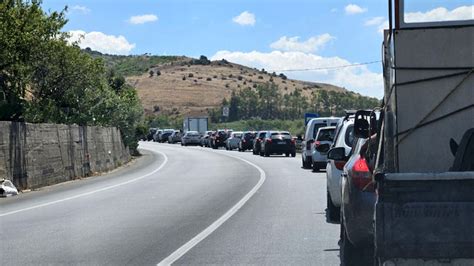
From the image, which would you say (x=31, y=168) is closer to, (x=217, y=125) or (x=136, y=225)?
(x=136, y=225)

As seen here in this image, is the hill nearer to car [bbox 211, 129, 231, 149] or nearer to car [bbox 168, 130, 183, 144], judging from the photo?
car [bbox 168, 130, 183, 144]

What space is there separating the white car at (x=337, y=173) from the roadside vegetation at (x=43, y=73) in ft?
54.4

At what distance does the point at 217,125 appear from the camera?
352 ft

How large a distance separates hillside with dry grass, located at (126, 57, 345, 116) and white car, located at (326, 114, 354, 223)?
11230 cm

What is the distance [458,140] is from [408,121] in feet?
1.50

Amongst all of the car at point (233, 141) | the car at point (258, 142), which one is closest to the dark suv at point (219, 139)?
the car at point (233, 141)

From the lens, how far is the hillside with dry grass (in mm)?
131250

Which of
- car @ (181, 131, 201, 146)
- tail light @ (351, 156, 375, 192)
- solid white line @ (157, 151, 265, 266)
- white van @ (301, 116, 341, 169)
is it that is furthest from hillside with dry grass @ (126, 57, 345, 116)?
tail light @ (351, 156, 375, 192)

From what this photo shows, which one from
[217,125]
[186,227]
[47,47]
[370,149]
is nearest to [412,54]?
[370,149]

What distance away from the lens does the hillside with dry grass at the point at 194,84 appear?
431 ft

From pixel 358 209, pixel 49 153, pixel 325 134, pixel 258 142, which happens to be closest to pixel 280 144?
pixel 258 142

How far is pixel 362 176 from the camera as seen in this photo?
7.56 m

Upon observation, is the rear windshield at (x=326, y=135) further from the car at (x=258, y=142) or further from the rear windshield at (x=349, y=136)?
the car at (x=258, y=142)

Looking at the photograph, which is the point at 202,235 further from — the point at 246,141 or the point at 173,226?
the point at 246,141
